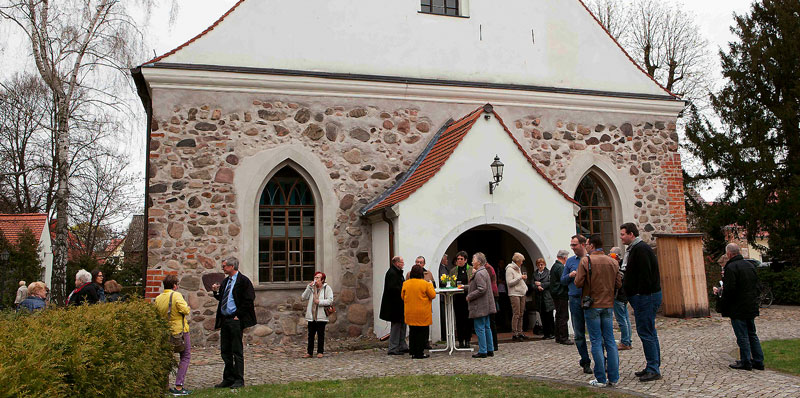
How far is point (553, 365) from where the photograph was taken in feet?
26.7

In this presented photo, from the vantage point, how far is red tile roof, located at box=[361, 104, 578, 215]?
35.8ft

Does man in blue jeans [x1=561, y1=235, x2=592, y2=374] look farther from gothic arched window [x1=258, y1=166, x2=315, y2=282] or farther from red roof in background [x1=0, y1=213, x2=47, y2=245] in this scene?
red roof in background [x1=0, y1=213, x2=47, y2=245]

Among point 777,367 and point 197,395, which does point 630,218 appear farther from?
point 197,395

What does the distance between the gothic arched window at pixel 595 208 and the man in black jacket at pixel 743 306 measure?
6.36m

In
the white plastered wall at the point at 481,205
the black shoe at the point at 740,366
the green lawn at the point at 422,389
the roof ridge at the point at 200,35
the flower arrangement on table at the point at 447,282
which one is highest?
the roof ridge at the point at 200,35

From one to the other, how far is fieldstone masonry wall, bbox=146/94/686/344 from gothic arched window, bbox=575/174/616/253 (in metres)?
0.89

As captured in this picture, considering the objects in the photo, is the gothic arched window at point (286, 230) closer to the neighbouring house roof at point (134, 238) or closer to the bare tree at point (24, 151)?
the bare tree at point (24, 151)

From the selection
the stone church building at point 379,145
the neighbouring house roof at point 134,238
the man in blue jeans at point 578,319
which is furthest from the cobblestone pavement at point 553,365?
the neighbouring house roof at point 134,238

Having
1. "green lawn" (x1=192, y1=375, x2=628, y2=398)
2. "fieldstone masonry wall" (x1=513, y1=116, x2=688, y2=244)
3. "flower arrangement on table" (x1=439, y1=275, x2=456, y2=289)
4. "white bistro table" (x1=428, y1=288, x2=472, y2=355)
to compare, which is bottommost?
"green lawn" (x1=192, y1=375, x2=628, y2=398)

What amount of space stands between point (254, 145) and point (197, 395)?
5.69 m

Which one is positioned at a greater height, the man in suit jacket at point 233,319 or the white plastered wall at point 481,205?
the white plastered wall at point 481,205

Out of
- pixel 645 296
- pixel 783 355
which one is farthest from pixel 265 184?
pixel 783 355

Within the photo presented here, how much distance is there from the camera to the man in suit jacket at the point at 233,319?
7637mm

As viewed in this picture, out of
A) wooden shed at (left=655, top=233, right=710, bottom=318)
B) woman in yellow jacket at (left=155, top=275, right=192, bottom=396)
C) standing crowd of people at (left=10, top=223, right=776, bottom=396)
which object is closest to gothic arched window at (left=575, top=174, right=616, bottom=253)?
wooden shed at (left=655, top=233, right=710, bottom=318)
